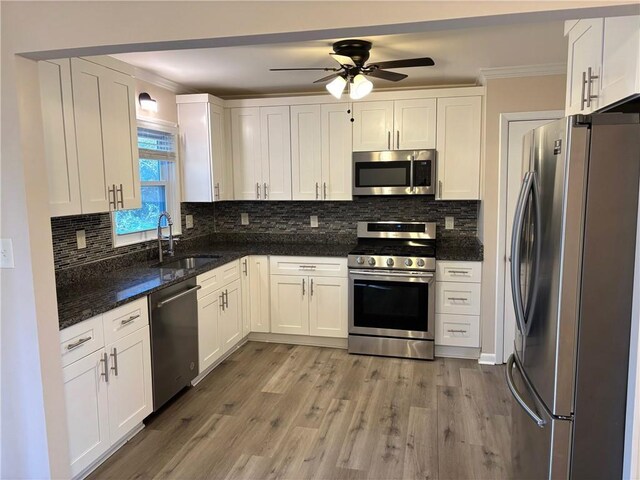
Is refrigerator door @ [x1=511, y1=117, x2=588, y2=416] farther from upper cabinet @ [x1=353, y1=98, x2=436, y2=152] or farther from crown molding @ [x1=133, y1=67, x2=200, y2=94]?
crown molding @ [x1=133, y1=67, x2=200, y2=94]

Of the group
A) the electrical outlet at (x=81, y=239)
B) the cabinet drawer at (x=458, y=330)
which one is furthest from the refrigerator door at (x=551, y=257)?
the electrical outlet at (x=81, y=239)

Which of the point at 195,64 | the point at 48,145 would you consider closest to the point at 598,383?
the point at 48,145

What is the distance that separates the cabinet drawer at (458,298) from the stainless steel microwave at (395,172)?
0.84 meters

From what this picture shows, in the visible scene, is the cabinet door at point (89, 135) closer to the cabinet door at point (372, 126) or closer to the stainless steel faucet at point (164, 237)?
the stainless steel faucet at point (164, 237)

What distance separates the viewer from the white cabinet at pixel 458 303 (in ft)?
13.0

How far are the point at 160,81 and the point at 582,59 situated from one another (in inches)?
125

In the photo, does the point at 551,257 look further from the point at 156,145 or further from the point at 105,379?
the point at 156,145

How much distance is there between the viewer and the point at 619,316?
163 cm

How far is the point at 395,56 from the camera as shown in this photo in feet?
10.9

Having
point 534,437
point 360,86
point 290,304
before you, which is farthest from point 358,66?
point 534,437

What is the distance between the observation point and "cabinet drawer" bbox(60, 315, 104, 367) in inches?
88.3

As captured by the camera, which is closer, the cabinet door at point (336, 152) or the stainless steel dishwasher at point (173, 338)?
the stainless steel dishwasher at point (173, 338)

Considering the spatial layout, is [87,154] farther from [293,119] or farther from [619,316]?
[619,316]

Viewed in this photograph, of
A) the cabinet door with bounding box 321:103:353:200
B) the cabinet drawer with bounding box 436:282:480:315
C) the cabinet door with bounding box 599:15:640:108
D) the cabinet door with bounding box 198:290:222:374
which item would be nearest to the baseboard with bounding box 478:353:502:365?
the cabinet drawer with bounding box 436:282:480:315
